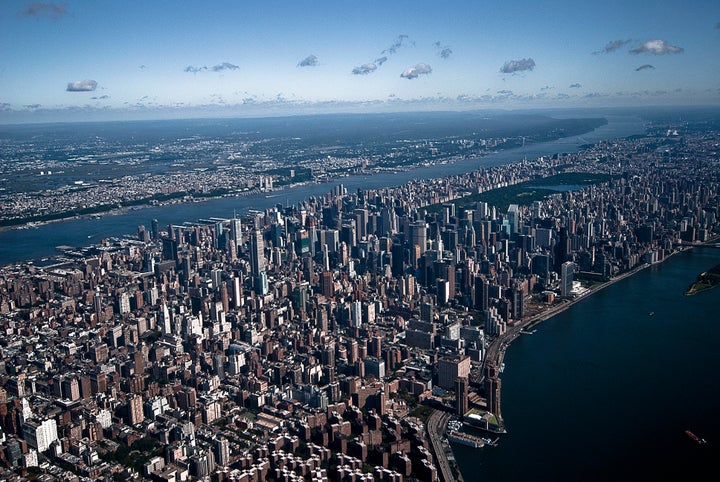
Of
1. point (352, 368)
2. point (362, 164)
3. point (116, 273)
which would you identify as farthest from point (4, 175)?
point (352, 368)

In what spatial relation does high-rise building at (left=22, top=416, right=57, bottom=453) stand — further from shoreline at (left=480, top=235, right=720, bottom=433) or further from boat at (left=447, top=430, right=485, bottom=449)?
shoreline at (left=480, top=235, right=720, bottom=433)

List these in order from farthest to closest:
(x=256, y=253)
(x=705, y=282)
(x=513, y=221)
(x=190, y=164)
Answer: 1. (x=190, y=164)
2. (x=513, y=221)
3. (x=256, y=253)
4. (x=705, y=282)

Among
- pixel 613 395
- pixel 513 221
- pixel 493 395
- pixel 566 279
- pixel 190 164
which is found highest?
pixel 190 164

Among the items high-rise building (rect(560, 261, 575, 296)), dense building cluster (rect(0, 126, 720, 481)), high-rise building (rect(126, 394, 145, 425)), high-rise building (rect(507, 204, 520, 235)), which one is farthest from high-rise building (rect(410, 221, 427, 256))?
high-rise building (rect(126, 394, 145, 425))

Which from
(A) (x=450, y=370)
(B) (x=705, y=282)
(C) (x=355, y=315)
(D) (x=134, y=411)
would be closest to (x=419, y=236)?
(C) (x=355, y=315)

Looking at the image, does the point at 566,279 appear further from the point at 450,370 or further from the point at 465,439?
the point at 465,439

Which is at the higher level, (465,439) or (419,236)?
(419,236)
